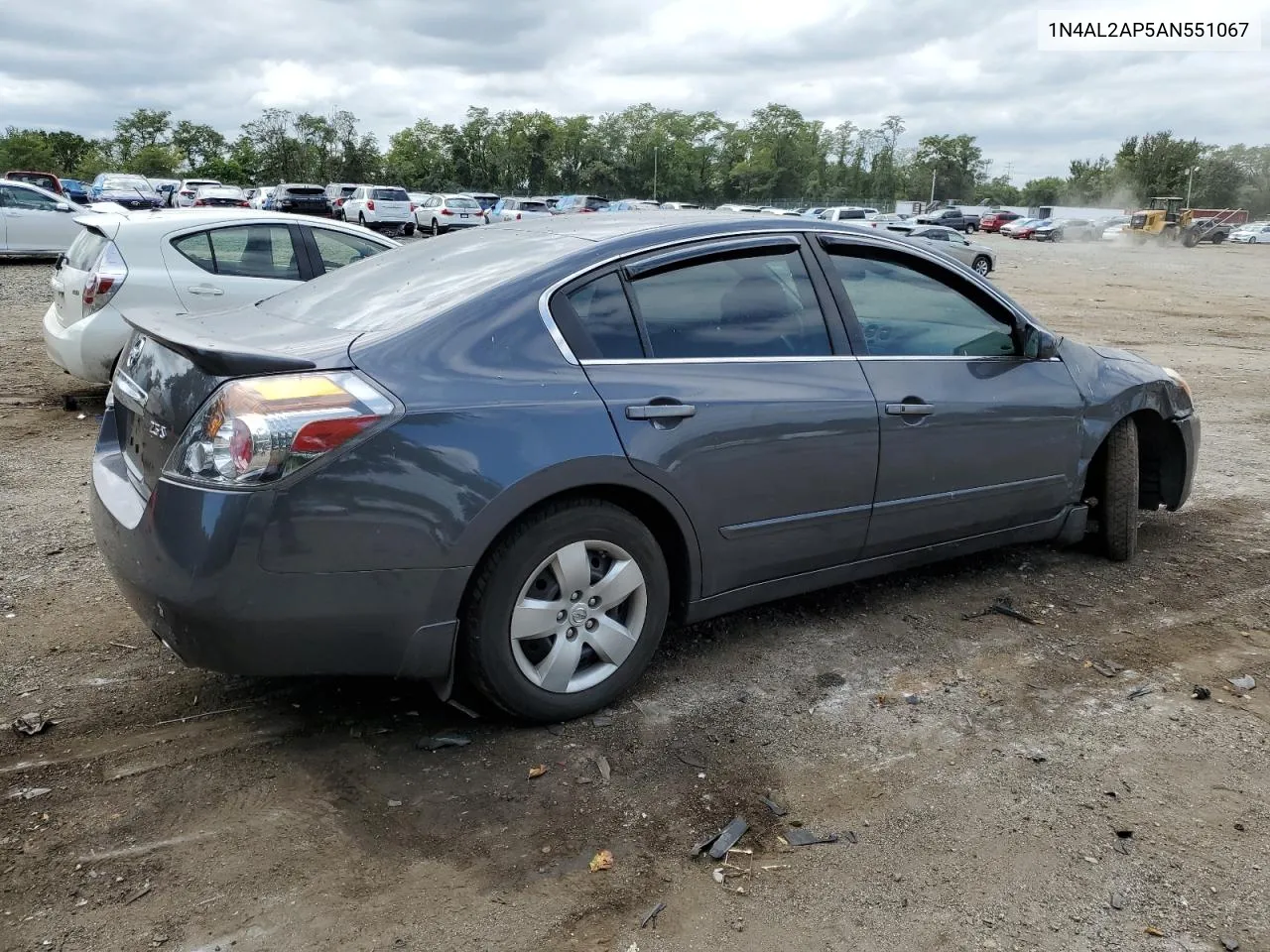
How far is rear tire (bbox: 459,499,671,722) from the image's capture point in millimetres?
3049

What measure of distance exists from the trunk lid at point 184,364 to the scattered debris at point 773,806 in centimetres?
173

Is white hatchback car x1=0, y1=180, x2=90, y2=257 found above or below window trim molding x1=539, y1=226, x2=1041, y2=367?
above

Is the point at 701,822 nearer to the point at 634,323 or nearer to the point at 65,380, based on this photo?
the point at 634,323

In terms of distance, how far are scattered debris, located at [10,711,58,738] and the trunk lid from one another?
849mm

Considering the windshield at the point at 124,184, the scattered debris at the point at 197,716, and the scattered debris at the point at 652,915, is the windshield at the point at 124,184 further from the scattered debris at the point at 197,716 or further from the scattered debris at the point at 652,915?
the scattered debris at the point at 652,915

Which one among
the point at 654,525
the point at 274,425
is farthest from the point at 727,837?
the point at 274,425

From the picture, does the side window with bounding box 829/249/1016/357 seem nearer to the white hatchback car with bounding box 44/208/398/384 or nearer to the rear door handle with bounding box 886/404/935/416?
Result: the rear door handle with bounding box 886/404/935/416

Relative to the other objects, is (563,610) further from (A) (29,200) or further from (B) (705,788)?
(A) (29,200)

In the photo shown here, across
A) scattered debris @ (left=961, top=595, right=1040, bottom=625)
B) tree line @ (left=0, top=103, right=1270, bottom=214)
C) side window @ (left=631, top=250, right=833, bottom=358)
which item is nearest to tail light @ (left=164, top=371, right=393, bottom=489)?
side window @ (left=631, top=250, right=833, bottom=358)

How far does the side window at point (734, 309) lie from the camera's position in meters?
3.51

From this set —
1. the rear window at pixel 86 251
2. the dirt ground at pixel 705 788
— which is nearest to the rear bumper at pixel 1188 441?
the dirt ground at pixel 705 788

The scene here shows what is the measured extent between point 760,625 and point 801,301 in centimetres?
133

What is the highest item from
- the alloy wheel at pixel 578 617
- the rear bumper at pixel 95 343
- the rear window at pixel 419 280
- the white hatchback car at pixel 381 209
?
the white hatchback car at pixel 381 209

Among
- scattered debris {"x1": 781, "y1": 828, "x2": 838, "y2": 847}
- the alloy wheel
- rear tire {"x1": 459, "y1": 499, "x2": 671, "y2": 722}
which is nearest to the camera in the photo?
scattered debris {"x1": 781, "y1": 828, "x2": 838, "y2": 847}
